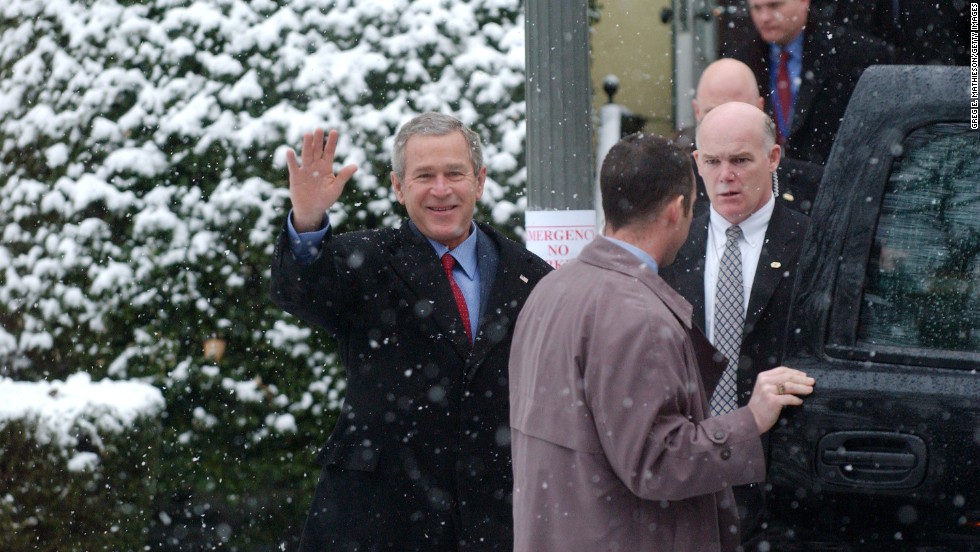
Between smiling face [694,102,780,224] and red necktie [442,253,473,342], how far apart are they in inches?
31.5

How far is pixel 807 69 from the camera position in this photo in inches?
215

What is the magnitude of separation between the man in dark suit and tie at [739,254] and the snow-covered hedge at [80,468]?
9.00 ft

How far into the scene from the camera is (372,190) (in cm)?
641

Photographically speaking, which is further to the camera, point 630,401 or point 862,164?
point 862,164

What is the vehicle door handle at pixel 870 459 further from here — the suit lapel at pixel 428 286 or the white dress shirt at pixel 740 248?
the suit lapel at pixel 428 286

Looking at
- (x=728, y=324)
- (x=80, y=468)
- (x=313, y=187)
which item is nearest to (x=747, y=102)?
(x=728, y=324)

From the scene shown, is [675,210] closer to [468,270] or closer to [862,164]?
[862,164]

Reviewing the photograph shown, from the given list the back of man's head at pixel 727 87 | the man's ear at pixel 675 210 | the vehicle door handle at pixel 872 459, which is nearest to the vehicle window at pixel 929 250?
the vehicle door handle at pixel 872 459

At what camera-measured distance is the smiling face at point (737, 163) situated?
4.10 metres

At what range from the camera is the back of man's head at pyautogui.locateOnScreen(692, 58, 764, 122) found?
193 inches

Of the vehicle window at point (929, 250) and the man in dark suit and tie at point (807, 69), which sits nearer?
the vehicle window at point (929, 250)

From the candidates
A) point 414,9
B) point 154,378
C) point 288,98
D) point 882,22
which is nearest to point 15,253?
point 154,378

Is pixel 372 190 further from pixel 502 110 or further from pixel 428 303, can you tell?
pixel 428 303

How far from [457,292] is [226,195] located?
2.71m
